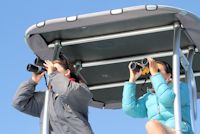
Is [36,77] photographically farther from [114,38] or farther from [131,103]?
[131,103]

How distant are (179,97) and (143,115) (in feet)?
2.13

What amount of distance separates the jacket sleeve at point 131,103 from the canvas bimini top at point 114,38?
2.59 feet

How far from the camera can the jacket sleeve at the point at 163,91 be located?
6594 mm

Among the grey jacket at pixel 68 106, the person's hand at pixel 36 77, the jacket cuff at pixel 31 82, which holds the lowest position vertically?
the grey jacket at pixel 68 106

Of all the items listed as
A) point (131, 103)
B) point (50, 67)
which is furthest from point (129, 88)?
point (50, 67)

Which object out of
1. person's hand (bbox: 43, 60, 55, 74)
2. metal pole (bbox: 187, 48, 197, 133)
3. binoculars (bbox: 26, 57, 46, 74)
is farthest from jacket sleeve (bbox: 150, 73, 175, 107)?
binoculars (bbox: 26, 57, 46, 74)

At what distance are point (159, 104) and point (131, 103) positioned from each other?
0.49 m

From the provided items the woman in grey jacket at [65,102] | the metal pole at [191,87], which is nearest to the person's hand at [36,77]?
the woman in grey jacket at [65,102]

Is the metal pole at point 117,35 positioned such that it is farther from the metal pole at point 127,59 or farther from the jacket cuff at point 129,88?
the jacket cuff at point 129,88

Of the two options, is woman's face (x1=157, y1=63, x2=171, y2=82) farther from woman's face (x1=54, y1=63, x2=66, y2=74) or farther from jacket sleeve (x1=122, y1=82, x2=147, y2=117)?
woman's face (x1=54, y1=63, x2=66, y2=74)

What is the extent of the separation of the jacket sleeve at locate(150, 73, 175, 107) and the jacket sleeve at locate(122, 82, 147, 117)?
50cm

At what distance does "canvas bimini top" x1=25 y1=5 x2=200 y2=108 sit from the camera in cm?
714

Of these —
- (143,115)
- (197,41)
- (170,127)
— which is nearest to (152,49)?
(197,41)

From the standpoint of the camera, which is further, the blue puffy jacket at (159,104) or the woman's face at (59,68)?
the woman's face at (59,68)
